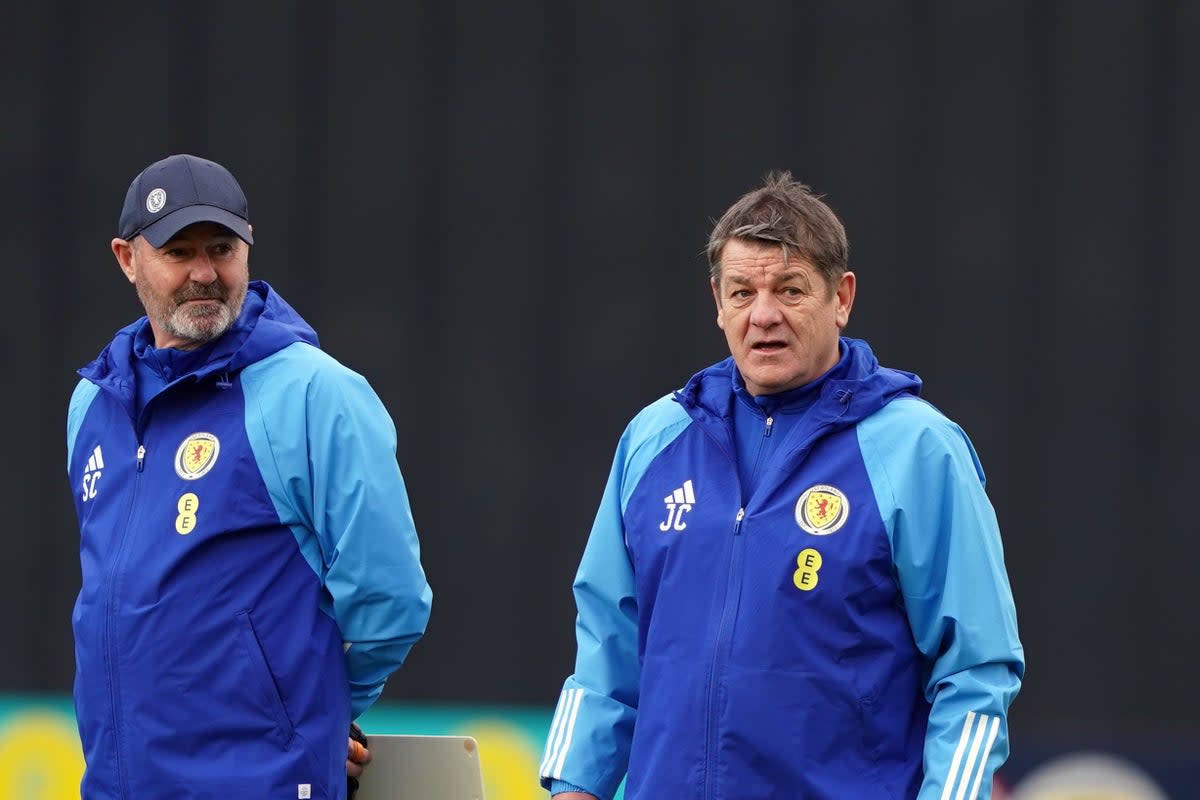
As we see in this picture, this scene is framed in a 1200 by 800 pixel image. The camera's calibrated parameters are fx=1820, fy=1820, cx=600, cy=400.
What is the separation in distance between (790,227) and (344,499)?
2.86ft

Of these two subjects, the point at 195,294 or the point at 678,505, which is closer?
the point at 678,505

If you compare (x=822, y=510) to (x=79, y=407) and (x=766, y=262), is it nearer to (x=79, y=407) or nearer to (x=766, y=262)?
(x=766, y=262)

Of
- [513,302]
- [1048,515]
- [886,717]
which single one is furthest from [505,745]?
[886,717]

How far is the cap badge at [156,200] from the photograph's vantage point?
3201mm

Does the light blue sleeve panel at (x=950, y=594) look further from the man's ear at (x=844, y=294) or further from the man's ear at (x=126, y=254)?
the man's ear at (x=126, y=254)

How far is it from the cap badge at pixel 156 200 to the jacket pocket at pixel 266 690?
30.9 inches

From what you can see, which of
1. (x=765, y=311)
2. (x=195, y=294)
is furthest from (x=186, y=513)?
(x=765, y=311)

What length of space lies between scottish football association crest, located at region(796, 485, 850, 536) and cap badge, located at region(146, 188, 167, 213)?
128 cm

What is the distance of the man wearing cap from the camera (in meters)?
2.96

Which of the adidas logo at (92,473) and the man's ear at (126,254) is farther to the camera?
the man's ear at (126,254)

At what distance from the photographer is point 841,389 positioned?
2777 mm

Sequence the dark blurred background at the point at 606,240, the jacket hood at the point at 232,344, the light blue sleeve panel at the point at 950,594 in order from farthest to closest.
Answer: the dark blurred background at the point at 606,240
the jacket hood at the point at 232,344
the light blue sleeve panel at the point at 950,594

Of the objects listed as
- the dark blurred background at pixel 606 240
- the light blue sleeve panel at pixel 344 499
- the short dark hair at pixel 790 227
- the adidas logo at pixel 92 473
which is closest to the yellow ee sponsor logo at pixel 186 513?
the light blue sleeve panel at pixel 344 499

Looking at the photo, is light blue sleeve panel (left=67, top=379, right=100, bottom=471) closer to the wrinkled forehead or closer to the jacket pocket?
the jacket pocket
